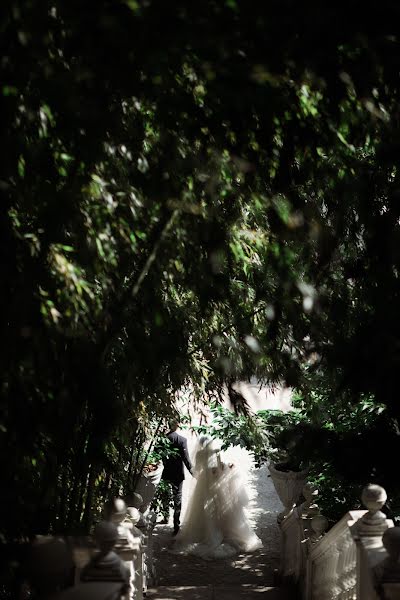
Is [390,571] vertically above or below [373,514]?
below

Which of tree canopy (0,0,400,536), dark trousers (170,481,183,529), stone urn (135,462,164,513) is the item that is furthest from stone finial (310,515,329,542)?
dark trousers (170,481,183,529)

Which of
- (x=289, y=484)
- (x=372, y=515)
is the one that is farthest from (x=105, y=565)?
(x=289, y=484)

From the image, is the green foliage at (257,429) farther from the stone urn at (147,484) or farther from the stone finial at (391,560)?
the stone finial at (391,560)

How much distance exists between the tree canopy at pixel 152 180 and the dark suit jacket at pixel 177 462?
437cm

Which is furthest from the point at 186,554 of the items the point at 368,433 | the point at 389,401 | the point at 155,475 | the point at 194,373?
the point at 389,401

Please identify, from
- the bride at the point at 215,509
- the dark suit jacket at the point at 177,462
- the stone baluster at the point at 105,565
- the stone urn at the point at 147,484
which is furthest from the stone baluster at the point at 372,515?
the bride at the point at 215,509

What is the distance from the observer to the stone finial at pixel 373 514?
379 centimetres

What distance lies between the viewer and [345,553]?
185 inches

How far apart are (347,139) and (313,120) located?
47 cm

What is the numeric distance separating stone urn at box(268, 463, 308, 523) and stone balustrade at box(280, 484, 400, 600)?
1.20 feet

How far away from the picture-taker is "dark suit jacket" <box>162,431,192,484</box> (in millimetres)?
8562

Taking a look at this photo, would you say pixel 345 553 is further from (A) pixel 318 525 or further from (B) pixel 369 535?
(A) pixel 318 525

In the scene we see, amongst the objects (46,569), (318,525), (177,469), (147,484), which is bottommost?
(46,569)

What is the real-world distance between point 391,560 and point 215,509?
229 inches
